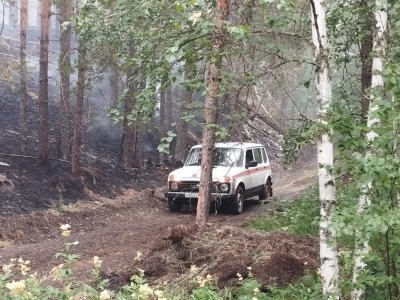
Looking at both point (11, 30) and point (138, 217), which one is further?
point (11, 30)

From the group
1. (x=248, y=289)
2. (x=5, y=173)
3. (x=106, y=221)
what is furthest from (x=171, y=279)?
(x=5, y=173)

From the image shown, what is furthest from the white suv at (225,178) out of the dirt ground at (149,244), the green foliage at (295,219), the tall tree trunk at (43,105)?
the tall tree trunk at (43,105)

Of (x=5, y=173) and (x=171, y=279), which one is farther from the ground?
(x=5, y=173)

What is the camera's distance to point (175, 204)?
15.7 meters

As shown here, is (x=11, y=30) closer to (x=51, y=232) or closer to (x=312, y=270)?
(x=51, y=232)

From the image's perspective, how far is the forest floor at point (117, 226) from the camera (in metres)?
7.64

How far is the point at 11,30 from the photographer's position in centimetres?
5772

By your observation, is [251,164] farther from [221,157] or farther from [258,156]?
[258,156]

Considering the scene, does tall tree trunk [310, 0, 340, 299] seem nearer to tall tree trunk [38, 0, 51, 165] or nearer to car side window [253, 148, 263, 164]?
car side window [253, 148, 263, 164]

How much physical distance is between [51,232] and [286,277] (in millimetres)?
7736

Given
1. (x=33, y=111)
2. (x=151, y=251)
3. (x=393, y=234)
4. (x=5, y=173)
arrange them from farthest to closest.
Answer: (x=33, y=111) → (x=5, y=173) → (x=151, y=251) → (x=393, y=234)

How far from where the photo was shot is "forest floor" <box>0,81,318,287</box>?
764 cm

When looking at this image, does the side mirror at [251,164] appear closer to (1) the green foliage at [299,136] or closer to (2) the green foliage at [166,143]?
(1) the green foliage at [299,136]

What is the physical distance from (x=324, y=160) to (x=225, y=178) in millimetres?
9342
